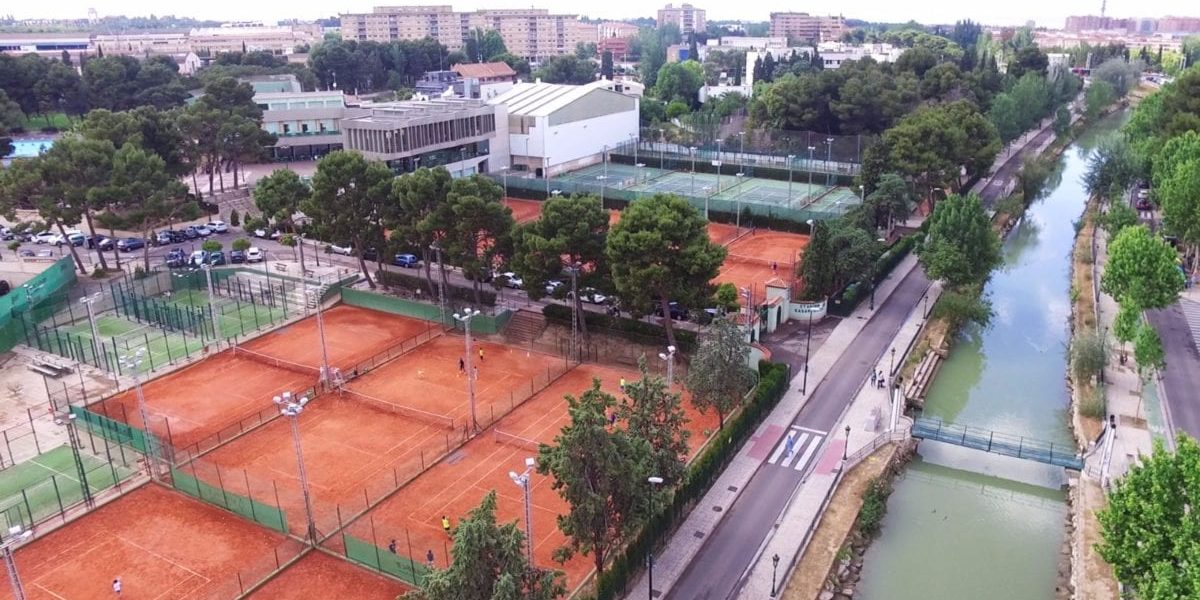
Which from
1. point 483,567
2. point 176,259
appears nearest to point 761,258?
point 176,259

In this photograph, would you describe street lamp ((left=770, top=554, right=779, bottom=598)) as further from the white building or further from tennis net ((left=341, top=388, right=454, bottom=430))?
the white building

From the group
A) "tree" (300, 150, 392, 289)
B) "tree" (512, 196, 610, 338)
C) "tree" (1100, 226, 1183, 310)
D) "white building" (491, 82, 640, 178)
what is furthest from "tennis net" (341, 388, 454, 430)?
"white building" (491, 82, 640, 178)

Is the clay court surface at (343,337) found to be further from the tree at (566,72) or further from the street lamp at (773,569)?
the tree at (566,72)

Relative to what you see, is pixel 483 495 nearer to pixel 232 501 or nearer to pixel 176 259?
pixel 232 501

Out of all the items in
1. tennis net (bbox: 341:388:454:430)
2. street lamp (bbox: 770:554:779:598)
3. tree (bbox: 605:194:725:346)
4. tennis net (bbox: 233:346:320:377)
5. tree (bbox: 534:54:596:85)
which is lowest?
street lamp (bbox: 770:554:779:598)

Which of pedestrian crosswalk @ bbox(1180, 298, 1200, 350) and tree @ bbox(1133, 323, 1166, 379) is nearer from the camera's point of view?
tree @ bbox(1133, 323, 1166, 379)

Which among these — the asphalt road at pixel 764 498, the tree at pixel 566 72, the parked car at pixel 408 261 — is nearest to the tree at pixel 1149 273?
the asphalt road at pixel 764 498

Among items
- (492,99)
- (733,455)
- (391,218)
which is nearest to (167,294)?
(391,218)

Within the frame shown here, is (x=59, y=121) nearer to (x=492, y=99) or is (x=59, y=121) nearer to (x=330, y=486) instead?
(x=492, y=99)
